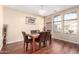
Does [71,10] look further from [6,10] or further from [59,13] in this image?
[6,10]

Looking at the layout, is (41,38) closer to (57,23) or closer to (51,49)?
(51,49)

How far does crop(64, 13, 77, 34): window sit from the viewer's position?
288 centimetres

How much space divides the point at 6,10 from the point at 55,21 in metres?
1.67

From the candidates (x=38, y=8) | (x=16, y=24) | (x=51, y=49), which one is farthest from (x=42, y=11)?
(x=51, y=49)

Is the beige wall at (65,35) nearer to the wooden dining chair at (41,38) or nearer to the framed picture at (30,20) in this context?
the wooden dining chair at (41,38)

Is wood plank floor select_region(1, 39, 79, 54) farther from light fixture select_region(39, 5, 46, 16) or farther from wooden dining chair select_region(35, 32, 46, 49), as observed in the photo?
light fixture select_region(39, 5, 46, 16)

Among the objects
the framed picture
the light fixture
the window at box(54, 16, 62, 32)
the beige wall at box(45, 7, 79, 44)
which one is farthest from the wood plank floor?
the light fixture

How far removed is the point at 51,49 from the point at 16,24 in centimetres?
144

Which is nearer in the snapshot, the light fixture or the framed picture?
the light fixture

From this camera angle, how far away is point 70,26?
291cm

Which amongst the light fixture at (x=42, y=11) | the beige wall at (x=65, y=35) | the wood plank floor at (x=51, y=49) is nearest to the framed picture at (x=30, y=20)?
the light fixture at (x=42, y=11)

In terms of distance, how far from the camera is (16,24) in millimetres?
2877

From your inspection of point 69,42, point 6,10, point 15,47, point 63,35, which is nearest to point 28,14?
point 6,10

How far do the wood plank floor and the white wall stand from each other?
0.74 feet
